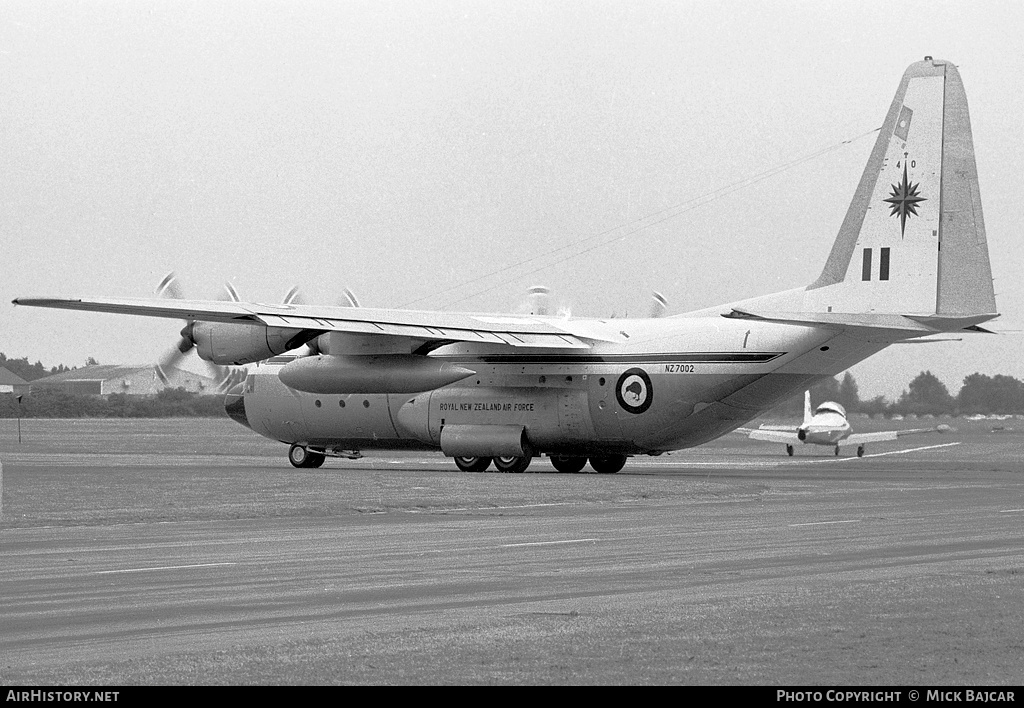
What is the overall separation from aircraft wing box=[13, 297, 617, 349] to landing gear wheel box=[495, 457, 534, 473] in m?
3.40

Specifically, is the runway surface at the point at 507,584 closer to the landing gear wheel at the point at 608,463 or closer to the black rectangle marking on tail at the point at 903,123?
the black rectangle marking on tail at the point at 903,123

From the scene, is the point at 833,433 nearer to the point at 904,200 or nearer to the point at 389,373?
the point at 389,373

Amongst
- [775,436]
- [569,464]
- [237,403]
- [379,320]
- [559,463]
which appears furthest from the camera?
[775,436]

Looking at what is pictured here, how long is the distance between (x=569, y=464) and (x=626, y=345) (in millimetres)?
4838

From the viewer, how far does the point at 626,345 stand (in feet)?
132

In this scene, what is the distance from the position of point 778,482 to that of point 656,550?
17.3 m

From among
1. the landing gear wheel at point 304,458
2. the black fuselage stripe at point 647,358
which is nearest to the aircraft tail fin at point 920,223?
the black fuselage stripe at point 647,358

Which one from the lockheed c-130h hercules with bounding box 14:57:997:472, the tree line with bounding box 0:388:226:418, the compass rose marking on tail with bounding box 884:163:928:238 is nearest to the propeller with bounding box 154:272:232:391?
the lockheed c-130h hercules with bounding box 14:57:997:472

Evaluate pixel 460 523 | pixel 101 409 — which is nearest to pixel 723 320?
pixel 460 523

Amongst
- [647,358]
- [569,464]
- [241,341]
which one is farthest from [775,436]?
[241,341]

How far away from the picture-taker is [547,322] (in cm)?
4253

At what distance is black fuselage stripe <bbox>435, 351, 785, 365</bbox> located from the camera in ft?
125
